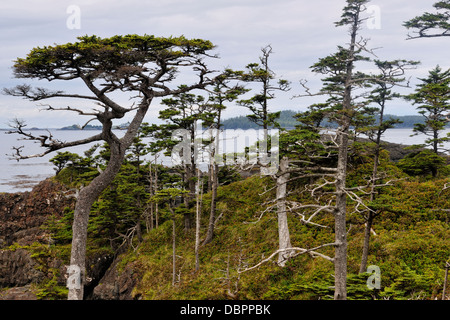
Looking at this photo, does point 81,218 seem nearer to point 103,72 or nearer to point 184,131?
point 103,72

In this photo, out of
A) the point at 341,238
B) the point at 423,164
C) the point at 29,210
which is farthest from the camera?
the point at 29,210

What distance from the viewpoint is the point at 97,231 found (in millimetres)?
28938

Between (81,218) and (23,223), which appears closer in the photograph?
(81,218)

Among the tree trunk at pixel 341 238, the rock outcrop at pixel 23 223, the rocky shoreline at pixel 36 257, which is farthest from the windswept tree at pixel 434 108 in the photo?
the rock outcrop at pixel 23 223

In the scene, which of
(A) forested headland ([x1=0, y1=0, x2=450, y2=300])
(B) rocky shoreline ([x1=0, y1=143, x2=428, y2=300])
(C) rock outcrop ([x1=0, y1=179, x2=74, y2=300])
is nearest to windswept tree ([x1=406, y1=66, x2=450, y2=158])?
(A) forested headland ([x1=0, y1=0, x2=450, y2=300])

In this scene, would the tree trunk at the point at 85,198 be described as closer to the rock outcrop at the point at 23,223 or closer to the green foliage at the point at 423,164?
the rock outcrop at the point at 23,223

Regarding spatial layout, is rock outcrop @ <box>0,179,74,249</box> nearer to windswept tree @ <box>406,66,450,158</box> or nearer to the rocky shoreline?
the rocky shoreline

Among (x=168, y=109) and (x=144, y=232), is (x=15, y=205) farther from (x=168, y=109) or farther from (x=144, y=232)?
(x=168, y=109)

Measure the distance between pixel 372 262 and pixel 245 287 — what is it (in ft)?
22.3

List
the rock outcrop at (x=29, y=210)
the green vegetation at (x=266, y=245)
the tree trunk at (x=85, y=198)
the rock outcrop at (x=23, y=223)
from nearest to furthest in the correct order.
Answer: the tree trunk at (x=85, y=198) → the green vegetation at (x=266, y=245) → the rock outcrop at (x=23, y=223) → the rock outcrop at (x=29, y=210)

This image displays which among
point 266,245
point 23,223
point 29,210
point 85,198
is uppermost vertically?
point 85,198

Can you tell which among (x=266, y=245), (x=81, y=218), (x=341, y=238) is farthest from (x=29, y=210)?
(x=341, y=238)
